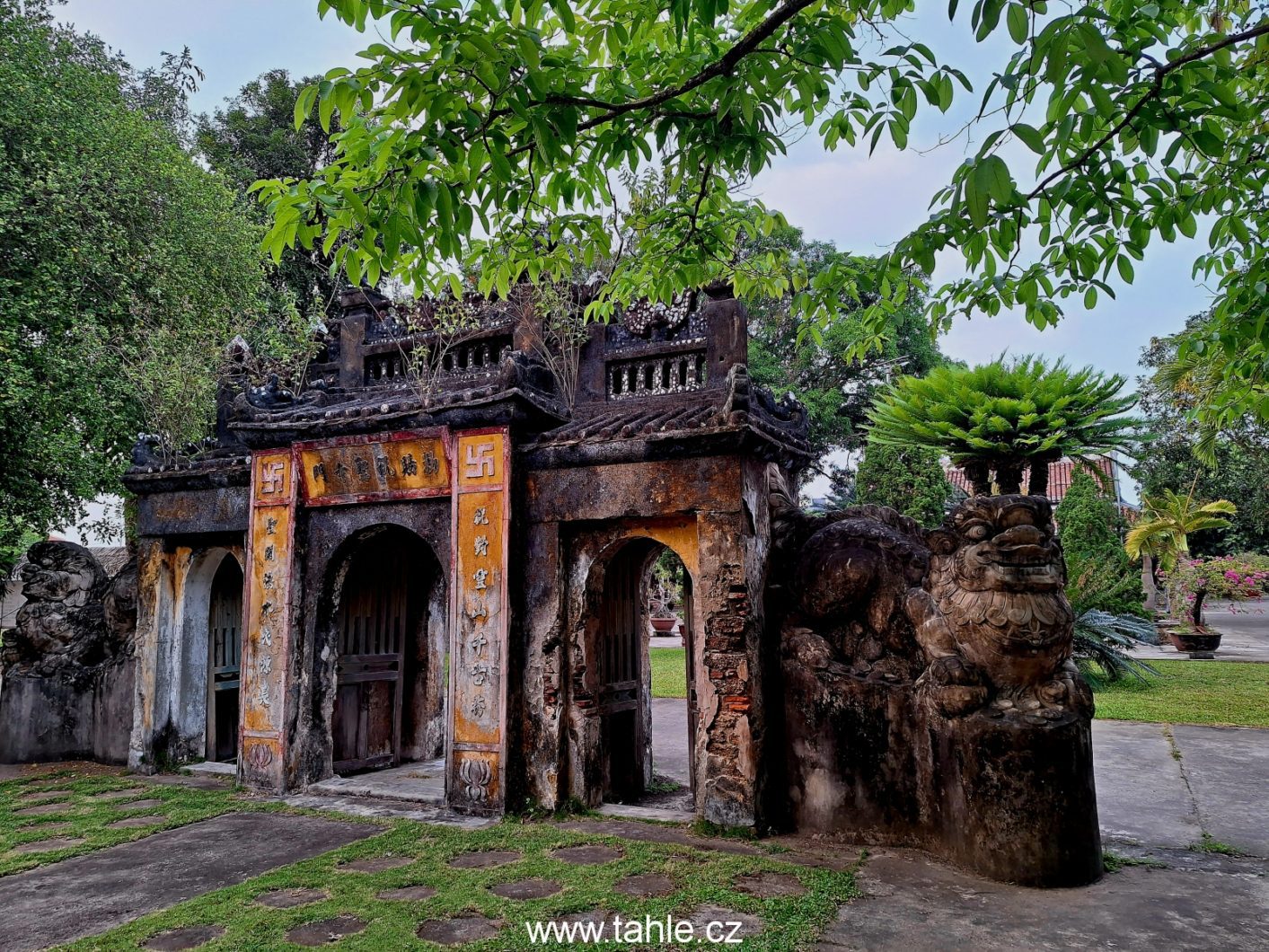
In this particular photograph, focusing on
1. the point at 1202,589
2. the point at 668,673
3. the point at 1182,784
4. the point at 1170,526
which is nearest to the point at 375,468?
the point at 1182,784

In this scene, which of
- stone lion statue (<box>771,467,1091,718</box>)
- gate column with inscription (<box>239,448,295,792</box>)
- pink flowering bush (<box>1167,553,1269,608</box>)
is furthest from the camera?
pink flowering bush (<box>1167,553,1269,608</box>)

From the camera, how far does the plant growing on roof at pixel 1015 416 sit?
5.30m

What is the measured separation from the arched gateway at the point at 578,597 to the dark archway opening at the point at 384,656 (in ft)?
0.11

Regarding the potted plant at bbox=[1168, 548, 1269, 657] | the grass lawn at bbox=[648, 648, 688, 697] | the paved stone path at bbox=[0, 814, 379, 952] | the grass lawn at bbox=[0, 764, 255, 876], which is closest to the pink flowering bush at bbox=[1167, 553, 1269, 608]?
the potted plant at bbox=[1168, 548, 1269, 657]

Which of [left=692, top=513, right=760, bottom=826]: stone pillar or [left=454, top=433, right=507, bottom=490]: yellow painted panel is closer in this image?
[left=692, top=513, right=760, bottom=826]: stone pillar

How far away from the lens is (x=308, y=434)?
7902 millimetres

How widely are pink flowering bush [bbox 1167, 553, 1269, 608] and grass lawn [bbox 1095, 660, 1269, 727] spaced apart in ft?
6.43

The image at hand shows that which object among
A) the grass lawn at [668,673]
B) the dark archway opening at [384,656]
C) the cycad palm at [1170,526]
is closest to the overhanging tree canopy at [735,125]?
the dark archway opening at [384,656]

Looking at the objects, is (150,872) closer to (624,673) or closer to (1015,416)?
(624,673)

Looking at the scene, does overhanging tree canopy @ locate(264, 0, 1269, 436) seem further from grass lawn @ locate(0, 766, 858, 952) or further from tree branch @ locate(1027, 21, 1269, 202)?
grass lawn @ locate(0, 766, 858, 952)

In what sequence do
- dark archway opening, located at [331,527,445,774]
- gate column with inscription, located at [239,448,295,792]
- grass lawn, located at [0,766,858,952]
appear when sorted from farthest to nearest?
dark archway opening, located at [331,527,445,774], gate column with inscription, located at [239,448,295,792], grass lawn, located at [0,766,858,952]

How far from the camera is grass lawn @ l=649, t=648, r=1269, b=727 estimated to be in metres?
10.8
